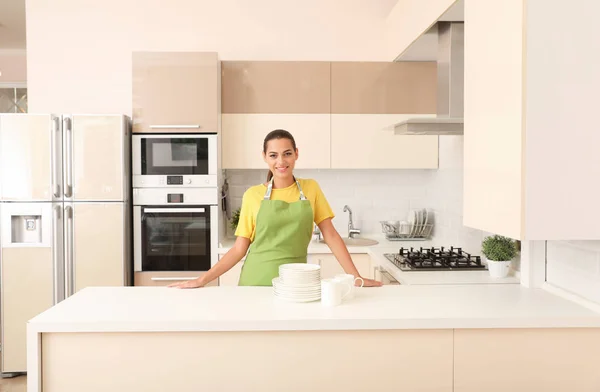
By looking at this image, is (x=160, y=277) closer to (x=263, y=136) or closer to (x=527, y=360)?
(x=263, y=136)

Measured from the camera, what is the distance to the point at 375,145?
13.9ft

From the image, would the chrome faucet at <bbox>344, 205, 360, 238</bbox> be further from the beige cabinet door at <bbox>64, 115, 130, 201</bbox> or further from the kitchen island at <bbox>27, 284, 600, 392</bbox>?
the kitchen island at <bbox>27, 284, 600, 392</bbox>

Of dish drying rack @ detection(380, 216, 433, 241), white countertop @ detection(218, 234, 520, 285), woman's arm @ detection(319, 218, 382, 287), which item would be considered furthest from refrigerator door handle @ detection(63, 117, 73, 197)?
dish drying rack @ detection(380, 216, 433, 241)

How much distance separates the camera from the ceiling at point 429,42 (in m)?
2.83

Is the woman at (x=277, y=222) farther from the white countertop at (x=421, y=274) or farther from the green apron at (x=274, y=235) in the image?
the white countertop at (x=421, y=274)

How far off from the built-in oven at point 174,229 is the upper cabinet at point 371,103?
1014 mm

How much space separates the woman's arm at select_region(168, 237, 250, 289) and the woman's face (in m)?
0.37

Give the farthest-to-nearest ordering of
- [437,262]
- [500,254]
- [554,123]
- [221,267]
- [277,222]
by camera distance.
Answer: [437,262] < [500,254] < [277,222] < [221,267] < [554,123]

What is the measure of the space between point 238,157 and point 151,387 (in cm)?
246

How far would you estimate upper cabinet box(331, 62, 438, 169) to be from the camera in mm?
4219

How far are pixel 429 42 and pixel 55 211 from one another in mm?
2707

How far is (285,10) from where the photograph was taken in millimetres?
4484

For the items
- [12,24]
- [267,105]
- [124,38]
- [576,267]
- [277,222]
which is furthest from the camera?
[12,24]

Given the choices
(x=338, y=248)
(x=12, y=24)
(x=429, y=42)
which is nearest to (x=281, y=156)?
(x=338, y=248)
